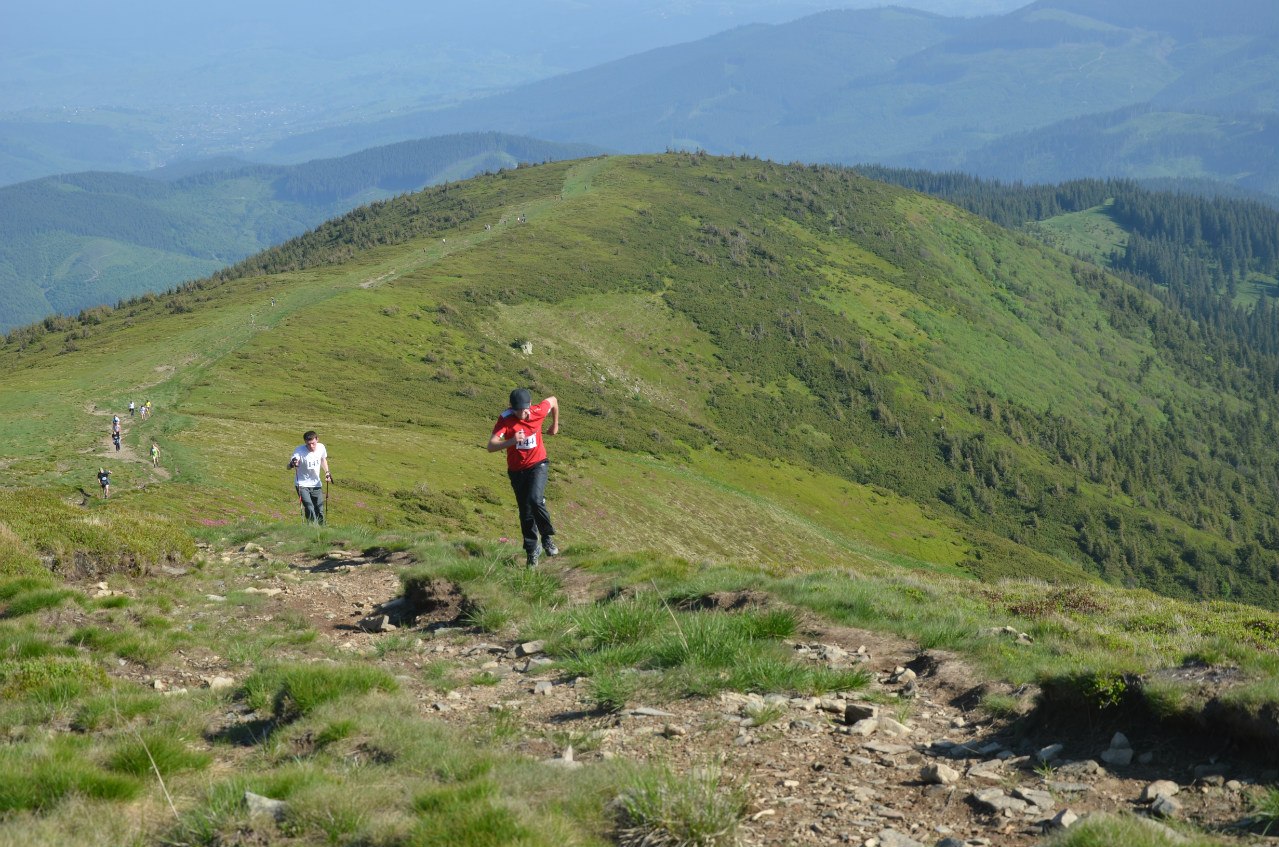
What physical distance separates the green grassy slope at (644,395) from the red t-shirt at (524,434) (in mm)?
6720

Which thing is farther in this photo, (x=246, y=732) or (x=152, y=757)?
(x=246, y=732)

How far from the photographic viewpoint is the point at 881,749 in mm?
7816

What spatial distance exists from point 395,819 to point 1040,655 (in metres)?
7.13

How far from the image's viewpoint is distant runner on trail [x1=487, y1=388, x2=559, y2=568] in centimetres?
1568

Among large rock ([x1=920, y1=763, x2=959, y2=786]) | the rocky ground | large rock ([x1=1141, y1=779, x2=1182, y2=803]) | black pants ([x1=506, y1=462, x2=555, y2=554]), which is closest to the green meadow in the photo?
the rocky ground

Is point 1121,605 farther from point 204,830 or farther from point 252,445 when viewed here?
point 252,445

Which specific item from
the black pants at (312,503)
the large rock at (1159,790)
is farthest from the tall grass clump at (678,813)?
the black pants at (312,503)

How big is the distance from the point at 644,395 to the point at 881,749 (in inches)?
4197

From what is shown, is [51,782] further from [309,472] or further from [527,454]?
[309,472]

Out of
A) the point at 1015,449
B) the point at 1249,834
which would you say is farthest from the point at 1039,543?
the point at 1249,834

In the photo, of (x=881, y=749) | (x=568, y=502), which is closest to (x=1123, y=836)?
Answer: (x=881, y=749)

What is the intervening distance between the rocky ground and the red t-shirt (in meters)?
4.58

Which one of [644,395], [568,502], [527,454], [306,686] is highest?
[527,454]

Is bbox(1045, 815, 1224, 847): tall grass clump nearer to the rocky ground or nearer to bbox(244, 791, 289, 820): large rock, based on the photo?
the rocky ground
